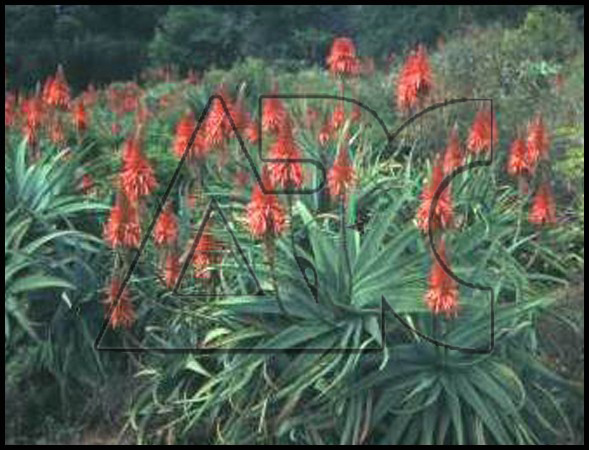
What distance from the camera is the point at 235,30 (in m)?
18.9

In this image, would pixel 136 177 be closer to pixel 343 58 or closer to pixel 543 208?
pixel 343 58

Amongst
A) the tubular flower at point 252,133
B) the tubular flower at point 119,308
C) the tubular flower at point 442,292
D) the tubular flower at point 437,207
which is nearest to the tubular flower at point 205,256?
the tubular flower at point 119,308

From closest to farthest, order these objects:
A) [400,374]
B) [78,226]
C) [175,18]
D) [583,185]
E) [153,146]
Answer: [400,374]
[78,226]
[583,185]
[153,146]
[175,18]

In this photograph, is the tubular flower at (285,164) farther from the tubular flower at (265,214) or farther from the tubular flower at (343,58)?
the tubular flower at (343,58)

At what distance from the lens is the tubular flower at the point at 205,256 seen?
582cm

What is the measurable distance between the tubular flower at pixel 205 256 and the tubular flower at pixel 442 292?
1.29 metres

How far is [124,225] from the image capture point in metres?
5.40

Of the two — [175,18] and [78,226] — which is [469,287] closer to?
[78,226]

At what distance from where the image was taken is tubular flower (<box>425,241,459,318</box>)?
493 centimetres

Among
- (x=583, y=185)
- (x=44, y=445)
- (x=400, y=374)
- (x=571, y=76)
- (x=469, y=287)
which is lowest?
(x=44, y=445)

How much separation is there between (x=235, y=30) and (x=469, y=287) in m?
13.9

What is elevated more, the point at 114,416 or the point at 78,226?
the point at 78,226

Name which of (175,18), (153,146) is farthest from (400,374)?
(175,18)

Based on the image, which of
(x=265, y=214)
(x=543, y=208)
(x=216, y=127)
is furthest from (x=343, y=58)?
(x=265, y=214)
